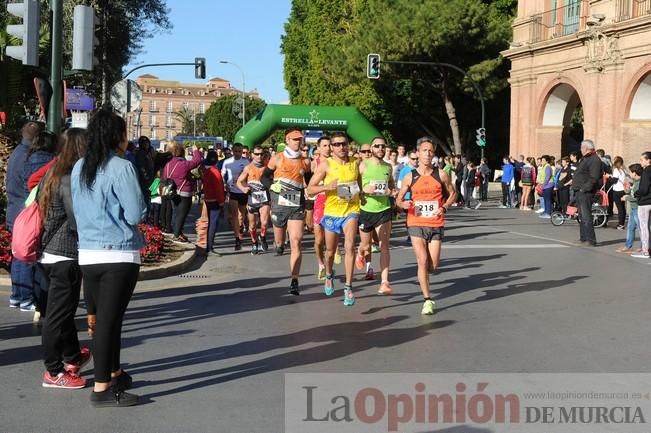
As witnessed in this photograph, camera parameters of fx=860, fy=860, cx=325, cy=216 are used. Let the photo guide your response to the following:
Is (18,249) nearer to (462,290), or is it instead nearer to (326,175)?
(326,175)

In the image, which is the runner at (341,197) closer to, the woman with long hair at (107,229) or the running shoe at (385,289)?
the running shoe at (385,289)

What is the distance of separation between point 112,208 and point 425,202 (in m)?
4.46

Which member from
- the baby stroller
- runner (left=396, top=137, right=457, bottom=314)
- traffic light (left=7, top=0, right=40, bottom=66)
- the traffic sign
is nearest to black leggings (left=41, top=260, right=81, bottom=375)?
runner (left=396, top=137, right=457, bottom=314)

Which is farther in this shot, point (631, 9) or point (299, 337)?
point (631, 9)

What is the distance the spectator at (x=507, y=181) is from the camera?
2940 centimetres

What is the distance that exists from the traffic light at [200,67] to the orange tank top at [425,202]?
109 ft

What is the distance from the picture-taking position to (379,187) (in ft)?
34.2

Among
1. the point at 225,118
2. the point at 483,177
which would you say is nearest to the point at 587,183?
the point at 483,177

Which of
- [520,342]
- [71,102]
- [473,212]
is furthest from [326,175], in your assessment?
[473,212]

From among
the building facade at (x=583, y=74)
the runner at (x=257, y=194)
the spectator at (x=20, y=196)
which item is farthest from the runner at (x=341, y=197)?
the building facade at (x=583, y=74)

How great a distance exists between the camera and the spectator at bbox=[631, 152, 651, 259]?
14.3m

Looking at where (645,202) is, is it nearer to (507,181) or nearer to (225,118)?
(507,181)

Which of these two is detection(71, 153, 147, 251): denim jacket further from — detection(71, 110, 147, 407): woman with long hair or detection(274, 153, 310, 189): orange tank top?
detection(274, 153, 310, 189): orange tank top

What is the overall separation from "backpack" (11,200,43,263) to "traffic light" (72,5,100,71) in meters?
5.71
